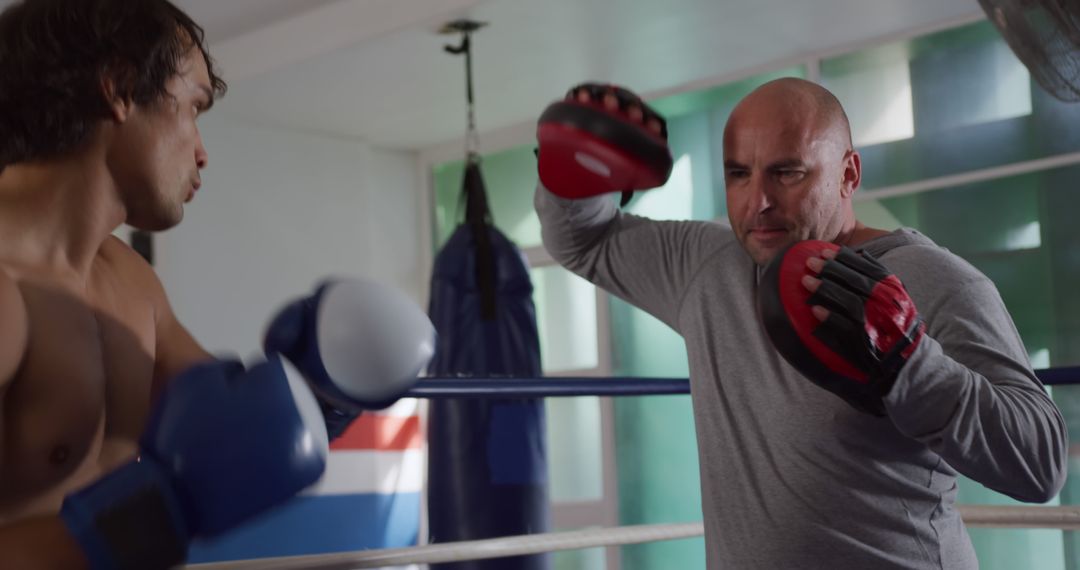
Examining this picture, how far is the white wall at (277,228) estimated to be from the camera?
18.4 ft

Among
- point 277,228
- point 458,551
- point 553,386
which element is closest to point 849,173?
point 553,386

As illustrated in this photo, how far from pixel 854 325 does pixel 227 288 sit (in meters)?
4.86

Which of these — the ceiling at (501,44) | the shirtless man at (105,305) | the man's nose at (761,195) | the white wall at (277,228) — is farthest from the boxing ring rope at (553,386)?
the white wall at (277,228)

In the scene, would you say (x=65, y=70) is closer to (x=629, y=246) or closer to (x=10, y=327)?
(x=10, y=327)

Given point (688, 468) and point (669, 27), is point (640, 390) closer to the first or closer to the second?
point (669, 27)

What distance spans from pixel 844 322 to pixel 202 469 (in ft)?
2.33

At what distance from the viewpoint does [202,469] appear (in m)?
1.05

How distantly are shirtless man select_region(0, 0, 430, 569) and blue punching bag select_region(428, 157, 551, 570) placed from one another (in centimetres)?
289

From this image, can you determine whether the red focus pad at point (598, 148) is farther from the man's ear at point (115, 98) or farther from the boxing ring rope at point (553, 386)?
the man's ear at point (115, 98)

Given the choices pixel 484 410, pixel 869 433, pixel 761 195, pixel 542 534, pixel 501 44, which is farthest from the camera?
pixel 501 44

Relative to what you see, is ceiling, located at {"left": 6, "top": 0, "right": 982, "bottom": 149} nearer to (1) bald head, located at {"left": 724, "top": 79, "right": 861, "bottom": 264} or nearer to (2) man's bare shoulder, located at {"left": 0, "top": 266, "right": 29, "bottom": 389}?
(1) bald head, located at {"left": 724, "top": 79, "right": 861, "bottom": 264}

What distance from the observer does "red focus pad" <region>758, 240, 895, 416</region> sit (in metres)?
1.30

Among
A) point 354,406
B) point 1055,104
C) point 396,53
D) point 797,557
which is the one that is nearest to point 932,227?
point 1055,104

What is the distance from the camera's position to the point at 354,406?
129 cm
